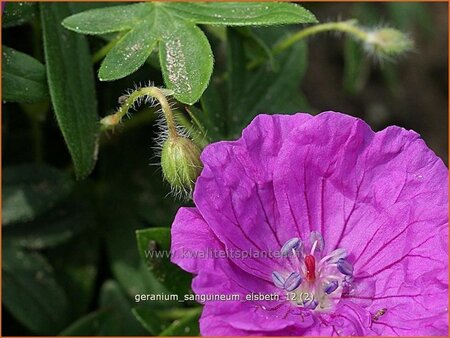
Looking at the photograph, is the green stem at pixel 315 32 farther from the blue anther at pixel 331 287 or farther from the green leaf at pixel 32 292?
the green leaf at pixel 32 292

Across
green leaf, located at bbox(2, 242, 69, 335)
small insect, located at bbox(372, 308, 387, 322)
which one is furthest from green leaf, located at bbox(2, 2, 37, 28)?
small insect, located at bbox(372, 308, 387, 322)

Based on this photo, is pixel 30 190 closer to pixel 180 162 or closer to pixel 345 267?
pixel 180 162

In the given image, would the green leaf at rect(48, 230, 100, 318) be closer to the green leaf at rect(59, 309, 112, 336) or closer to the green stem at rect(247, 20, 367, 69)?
the green leaf at rect(59, 309, 112, 336)

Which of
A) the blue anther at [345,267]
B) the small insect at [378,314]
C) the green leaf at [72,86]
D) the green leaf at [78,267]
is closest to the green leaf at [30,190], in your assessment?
the green leaf at [78,267]

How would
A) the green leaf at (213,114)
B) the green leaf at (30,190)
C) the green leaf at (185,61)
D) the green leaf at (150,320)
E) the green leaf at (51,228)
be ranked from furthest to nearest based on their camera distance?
the green leaf at (51,228)
the green leaf at (30,190)
the green leaf at (150,320)
the green leaf at (213,114)
the green leaf at (185,61)

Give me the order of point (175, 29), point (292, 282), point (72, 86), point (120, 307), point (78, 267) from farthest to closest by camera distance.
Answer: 1. point (78, 267)
2. point (120, 307)
3. point (72, 86)
4. point (175, 29)
5. point (292, 282)

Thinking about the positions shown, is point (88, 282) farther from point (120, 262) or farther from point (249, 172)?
point (249, 172)

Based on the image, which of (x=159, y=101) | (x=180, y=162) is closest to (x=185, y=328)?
(x=180, y=162)
